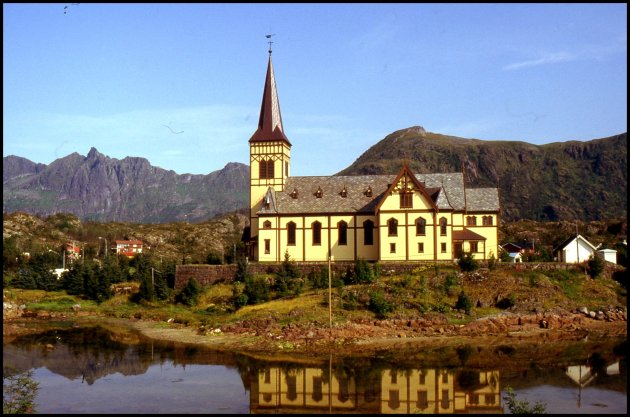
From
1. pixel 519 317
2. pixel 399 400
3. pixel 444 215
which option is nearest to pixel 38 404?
pixel 399 400

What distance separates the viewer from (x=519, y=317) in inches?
2110

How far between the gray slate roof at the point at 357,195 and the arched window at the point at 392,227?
11.9ft

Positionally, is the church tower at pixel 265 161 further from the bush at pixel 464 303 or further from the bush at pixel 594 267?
the bush at pixel 594 267

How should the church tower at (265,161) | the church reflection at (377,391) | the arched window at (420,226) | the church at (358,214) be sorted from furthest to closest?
the church tower at (265,161)
the church at (358,214)
the arched window at (420,226)
the church reflection at (377,391)

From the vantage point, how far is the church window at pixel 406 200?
65.1 meters

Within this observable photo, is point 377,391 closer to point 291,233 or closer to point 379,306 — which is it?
point 379,306

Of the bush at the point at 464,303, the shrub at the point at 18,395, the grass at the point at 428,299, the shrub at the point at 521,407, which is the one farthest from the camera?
Result: the bush at the point at 464,303

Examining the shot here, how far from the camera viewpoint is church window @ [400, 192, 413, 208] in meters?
65.1

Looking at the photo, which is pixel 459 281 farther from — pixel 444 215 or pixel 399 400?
pixel 399 400

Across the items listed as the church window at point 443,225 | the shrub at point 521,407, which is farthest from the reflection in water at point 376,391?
the church window at point 443,225

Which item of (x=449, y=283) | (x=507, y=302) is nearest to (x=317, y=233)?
(x=449, y=283)

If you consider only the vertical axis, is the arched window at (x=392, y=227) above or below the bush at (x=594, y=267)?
above

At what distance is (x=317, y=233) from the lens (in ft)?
229

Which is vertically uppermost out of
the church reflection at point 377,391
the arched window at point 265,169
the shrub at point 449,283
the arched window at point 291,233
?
the arched window at point 265,169
